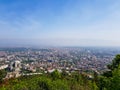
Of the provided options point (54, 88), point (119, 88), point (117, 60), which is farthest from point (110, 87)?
point (54, 88)

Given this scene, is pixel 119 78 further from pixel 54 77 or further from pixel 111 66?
pixel 54 77

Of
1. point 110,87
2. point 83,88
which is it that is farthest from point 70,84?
point 110,87

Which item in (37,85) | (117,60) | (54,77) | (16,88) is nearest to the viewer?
(117,60)

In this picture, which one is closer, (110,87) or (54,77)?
(110,87)

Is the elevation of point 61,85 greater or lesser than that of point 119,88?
lesser

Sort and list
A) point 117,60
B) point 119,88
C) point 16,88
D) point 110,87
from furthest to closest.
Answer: point 16,88
point 117,60
point 110,87
point 119,88

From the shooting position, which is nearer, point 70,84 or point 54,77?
point 70,84

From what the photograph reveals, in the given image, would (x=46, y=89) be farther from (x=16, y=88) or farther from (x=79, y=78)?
(x=79, y=78)

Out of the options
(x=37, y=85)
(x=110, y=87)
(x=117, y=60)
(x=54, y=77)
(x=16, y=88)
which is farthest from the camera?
(x=54, y=77)

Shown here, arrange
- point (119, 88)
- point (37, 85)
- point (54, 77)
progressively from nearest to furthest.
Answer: point (119, 88) → point (37, 85) → point (54, 77)
